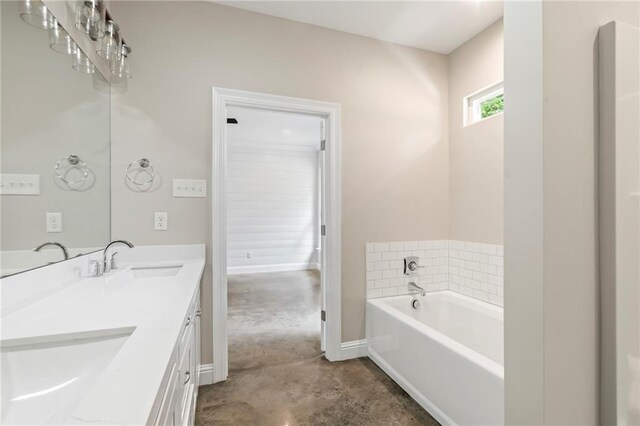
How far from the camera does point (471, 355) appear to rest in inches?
63.7

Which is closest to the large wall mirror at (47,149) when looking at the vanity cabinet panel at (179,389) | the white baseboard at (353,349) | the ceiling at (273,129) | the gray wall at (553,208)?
A: the vanity cabinet panel at (179,389)

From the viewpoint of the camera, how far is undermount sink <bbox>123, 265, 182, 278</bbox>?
188 centimetres

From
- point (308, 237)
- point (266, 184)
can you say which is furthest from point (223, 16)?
point (308, 237)

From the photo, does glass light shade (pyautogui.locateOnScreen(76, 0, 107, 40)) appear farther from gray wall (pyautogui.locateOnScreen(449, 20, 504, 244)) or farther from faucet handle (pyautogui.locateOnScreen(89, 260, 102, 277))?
gray wall (pyautogui.locateOnScreen(449, 20, 504, 244))

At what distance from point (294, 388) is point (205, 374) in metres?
0.67

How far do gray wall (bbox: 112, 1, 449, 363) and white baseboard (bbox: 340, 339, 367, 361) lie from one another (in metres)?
0.05

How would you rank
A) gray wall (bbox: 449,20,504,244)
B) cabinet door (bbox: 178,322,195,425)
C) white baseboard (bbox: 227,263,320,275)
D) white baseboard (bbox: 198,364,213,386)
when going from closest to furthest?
cabinet door (bbox: 178,322,195,425), white baseboard (bbox: 198,364,213,386), gray wall (bbox: 449,20,504,244), white baseboard (bbox: 227,263,320,275)

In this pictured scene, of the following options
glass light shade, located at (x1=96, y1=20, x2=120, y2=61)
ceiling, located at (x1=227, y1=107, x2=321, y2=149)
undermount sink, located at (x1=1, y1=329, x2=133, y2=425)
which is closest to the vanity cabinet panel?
undermount sink, located at (x1=1, y1=329, x2=133, y2=425)

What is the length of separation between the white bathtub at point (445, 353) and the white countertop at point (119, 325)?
148cm

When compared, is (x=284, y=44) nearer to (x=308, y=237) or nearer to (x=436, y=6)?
(x=436, y=6)

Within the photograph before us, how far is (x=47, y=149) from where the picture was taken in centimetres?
134

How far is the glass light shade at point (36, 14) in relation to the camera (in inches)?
47.6

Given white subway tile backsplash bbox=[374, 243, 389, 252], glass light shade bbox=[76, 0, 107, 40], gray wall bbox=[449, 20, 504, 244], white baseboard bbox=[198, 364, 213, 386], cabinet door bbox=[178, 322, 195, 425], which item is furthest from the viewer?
white subway tile backsplash bbox=[374, 243, 389, 252]

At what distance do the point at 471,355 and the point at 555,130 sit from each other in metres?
1.35
